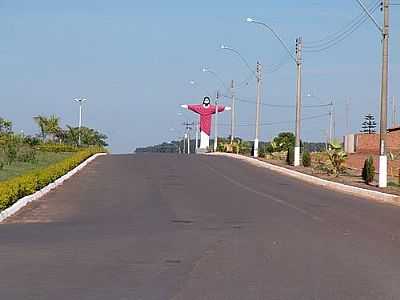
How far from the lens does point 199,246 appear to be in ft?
52.0

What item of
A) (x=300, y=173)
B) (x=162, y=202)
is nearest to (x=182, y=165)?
(x=300, y=173)

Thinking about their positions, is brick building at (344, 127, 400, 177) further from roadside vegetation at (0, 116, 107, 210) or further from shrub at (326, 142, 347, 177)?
roadside vegetation at (0, 116, 107, 210)

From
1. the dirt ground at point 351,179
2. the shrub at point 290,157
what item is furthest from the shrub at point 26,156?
the shrub at point 290,157

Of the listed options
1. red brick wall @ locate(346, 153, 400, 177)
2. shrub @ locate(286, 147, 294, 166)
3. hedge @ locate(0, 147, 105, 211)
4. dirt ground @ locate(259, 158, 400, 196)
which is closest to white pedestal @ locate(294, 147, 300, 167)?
dirt ground @ locate(259, 158, 400, 196)

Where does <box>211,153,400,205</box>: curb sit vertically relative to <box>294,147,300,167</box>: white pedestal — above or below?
below

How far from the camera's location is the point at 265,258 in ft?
46.3

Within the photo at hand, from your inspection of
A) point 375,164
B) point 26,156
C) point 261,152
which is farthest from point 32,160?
point 261,152

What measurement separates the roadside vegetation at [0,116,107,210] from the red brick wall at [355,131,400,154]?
22.2 metres

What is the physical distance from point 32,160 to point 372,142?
31245 mm

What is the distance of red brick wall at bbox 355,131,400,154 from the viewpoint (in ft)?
207

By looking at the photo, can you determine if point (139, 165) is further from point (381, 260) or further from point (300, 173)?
point (381, 260)

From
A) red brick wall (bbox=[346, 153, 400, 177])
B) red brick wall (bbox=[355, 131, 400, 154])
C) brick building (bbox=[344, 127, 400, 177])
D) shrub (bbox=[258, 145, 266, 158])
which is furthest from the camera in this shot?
shrub (bbox=[258, 145, 266, 158])

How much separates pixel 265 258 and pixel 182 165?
38.1 metres

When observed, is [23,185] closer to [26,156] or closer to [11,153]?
[11,153]
